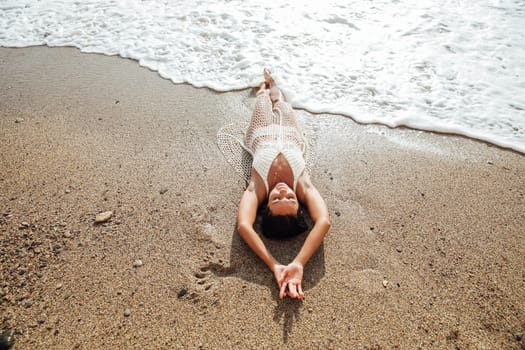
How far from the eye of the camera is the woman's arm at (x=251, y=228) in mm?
2847

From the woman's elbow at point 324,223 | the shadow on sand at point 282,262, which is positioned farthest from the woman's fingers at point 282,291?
the woman's elbow at point 324,223

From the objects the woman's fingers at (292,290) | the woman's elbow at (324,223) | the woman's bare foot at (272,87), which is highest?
the woman's bare foot at (272,87)

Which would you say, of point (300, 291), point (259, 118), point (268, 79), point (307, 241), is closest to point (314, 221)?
point (307, 241)

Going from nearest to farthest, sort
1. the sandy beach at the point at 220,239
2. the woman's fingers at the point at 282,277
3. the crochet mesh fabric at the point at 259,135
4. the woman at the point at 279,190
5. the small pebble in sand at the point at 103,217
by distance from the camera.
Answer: the sandy beach at the point at 220,239, the woman's fingers at the point at 282,277, the woman at the point at 279,190, the small pebble in sand at the point at 103,217, the crochet mesh fabric at the point at 259,135

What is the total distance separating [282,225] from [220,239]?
2.04ft

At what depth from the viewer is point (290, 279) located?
269 cm

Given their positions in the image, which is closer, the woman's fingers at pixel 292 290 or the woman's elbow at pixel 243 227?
the woman's fingers at pixel 292 290

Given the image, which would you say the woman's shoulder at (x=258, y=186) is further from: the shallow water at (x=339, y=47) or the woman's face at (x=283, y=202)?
the shallow water at (x=339, y=47)

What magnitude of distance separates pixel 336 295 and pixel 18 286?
8.49 ft

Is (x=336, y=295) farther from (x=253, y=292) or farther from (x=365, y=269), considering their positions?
(x=253, y=292)

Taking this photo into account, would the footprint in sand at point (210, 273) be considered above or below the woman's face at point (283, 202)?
below

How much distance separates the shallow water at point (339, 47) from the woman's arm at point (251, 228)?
2.02m

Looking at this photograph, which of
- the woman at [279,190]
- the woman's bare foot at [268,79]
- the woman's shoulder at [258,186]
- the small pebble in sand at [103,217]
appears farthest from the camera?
the woman's bare foot at [268,79]

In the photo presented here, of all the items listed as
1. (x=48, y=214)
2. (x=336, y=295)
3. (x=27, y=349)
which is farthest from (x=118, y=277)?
(x=336, y=295)
